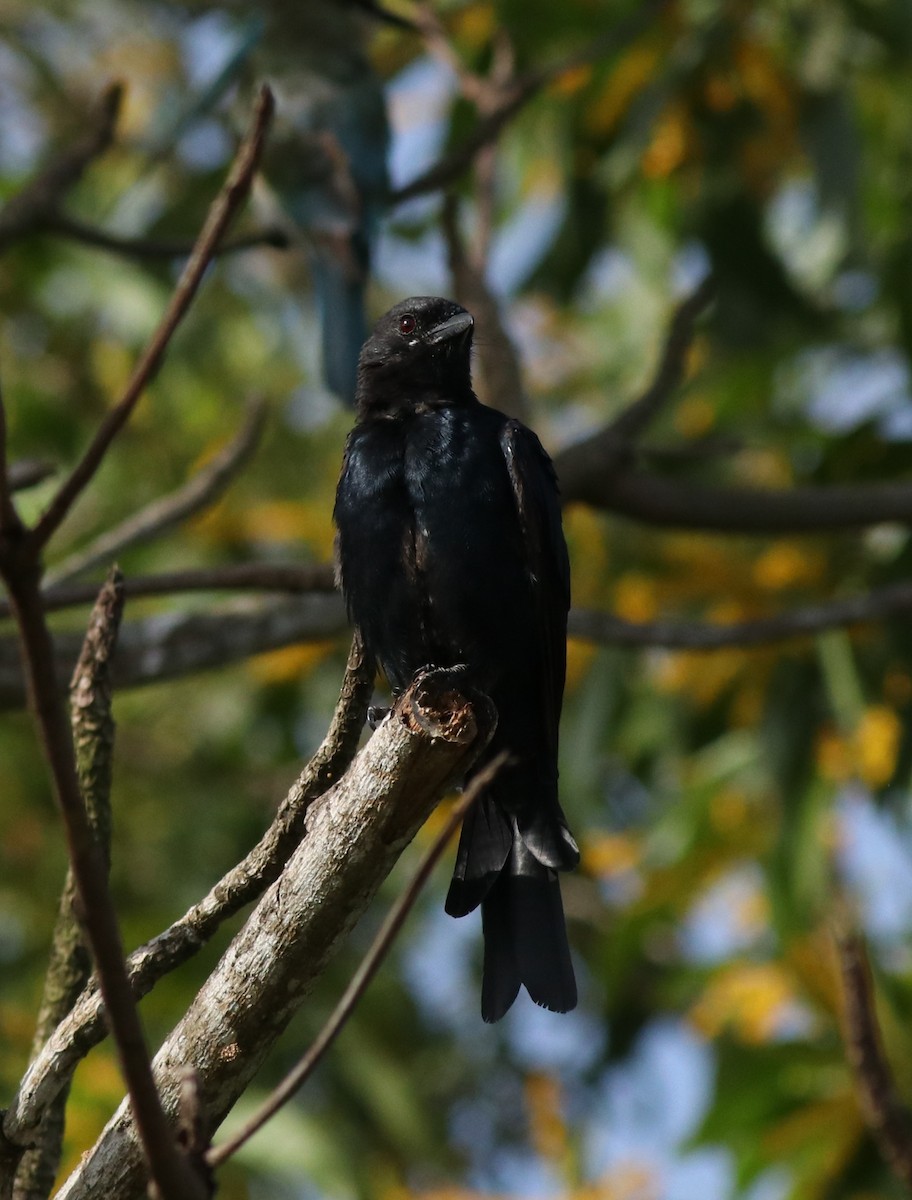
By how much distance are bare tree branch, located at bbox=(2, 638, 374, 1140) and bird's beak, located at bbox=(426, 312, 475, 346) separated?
1.41 meters

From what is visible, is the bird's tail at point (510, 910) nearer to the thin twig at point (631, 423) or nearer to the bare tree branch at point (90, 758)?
the bare tree branch at point (90, 758)

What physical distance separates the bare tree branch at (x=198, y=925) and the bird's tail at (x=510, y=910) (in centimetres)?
50

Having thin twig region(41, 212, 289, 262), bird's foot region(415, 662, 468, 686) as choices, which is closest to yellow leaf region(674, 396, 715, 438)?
thin twig region(41, 212, 289, 262)

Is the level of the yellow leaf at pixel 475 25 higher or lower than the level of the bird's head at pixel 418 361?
higher

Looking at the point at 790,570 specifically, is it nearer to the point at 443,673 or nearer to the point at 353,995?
the point at 443,673

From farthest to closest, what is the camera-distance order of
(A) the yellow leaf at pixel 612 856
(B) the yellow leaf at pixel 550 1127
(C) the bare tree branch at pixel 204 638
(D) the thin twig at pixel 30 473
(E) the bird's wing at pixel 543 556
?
(A) the yellow leaf at pixel 612 856 → (B) the yellow leaf at pixel 550 1127 → (C) the bare tree branch at pixel 204 638 → (D) the thin twig at pixel 30 473 → (E) the bird's wing at pixel 543 556

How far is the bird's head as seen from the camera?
3.92 meters

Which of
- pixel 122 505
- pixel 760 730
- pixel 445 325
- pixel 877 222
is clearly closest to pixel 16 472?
pixel 445 325

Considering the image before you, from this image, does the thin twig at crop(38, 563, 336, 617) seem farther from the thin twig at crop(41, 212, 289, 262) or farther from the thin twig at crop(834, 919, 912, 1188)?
the thin twig at crop(834, 919, 912, 1188)

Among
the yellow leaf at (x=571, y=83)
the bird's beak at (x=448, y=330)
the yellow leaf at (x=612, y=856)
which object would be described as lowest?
the yellow leaf at (x=612, y=856)

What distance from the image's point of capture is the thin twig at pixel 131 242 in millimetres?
5207

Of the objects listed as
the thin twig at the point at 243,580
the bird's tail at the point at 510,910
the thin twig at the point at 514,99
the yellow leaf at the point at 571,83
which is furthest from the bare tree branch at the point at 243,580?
the yellow leaf at the point at 571,83

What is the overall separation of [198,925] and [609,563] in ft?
14.7

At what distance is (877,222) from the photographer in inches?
292
